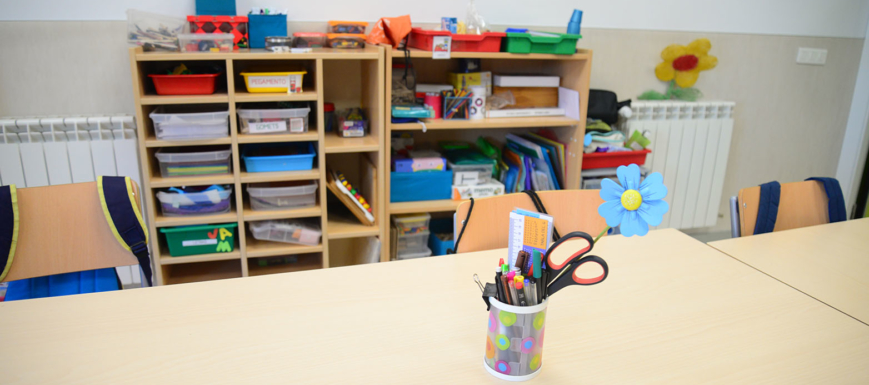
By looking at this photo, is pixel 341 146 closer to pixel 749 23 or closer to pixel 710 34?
pixel 710 34

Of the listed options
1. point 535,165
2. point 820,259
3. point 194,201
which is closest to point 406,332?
point 820,259

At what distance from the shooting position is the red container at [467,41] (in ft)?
7.30

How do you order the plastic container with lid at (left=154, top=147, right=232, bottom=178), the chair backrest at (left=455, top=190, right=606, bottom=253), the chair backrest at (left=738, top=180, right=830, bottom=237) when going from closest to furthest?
1. the chair backrest at (left=455, top=190, right=606, bottom=253)
2. the chair backrest at (left=738, top=180, right=830, bottom=237)
3. the plastic container with lid at (left=154, top=147, right=232, bottom=178)

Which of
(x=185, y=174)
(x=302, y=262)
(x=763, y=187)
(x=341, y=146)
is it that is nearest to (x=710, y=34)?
(x=763, y=187)

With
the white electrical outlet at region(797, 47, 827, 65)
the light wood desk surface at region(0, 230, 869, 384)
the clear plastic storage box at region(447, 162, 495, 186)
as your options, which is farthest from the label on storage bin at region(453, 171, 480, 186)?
the white electrical outlet at region(797, 47, 827, 65)

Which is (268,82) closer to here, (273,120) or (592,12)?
(273,120)

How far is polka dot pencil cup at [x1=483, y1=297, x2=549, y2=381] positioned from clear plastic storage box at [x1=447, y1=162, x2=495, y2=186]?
5.39ft

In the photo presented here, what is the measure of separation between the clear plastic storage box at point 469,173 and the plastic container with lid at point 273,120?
0.71 m

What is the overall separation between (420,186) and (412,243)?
0.29 meters

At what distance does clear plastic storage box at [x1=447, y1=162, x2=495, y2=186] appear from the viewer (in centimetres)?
251

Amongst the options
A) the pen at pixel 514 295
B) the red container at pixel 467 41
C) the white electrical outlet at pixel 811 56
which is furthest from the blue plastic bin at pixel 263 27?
the white electrical outlet at pixel 811 56

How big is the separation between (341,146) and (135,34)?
2.72 ft

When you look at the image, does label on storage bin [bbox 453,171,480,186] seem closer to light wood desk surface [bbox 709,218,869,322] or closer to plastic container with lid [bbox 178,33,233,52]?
plastic container with lid [bbox 178,33,233,52]

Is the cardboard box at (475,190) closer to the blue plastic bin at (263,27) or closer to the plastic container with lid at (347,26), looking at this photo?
the plastic container with lid at (347,26)
